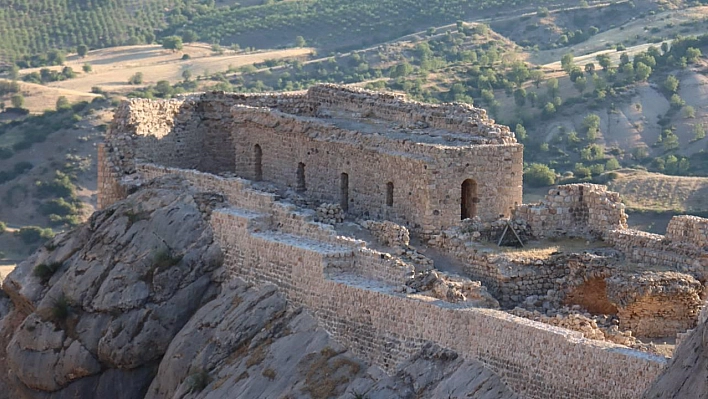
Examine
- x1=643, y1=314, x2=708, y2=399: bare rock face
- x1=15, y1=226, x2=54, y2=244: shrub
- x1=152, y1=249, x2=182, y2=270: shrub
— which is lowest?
x1=15, y1=226, x2=54, y2=244: shrub

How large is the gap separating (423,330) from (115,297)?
29.9ft

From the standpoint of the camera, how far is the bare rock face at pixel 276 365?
1262 inches

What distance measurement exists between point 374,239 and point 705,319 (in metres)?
11.3

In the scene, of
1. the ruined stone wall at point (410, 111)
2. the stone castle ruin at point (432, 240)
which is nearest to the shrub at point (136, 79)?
the stone castle ruin at point (432, 240)

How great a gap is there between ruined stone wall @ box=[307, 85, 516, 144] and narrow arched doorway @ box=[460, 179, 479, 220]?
0.88m

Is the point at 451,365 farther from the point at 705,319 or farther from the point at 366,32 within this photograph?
the point at 366,32

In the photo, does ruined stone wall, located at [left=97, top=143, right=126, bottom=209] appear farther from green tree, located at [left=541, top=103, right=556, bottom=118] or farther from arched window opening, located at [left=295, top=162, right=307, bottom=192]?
green tree, located at [left=541, top=103, right=556, bottom=118]

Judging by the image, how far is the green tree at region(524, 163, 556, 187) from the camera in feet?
214

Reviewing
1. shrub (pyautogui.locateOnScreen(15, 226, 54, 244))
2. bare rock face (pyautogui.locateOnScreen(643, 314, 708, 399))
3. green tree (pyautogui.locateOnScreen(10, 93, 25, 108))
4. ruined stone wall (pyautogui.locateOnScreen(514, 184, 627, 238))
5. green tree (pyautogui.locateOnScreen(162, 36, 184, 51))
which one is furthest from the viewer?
green tree (pyautogui.locateOnScreen(162, 36, 184, 51))

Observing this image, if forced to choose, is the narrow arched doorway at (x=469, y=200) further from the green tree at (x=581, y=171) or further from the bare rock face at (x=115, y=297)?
the green tree at (x=581, y=171)

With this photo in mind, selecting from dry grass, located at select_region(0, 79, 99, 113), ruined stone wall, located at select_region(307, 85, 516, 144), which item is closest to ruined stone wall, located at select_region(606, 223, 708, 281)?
ruined stone wall, located at select_region(307, 85, 516, 144)

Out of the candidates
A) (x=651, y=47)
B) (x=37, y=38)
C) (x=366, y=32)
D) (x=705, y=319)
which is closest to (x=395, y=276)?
(x=705, y=319)

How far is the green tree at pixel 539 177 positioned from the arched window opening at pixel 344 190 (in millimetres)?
25782

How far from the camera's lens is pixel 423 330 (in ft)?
108
